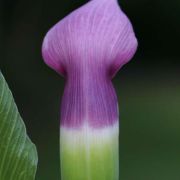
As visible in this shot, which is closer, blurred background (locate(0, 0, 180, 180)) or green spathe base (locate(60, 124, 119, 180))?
green spathe base (locate(60, 124, 119, 180))

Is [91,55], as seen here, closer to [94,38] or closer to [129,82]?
[94,38]

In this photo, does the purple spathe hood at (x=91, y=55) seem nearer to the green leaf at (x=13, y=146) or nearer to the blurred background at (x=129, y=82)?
the green leaf at (x=13, y=146)

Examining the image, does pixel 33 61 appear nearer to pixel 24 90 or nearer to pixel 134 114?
pixel 24 90

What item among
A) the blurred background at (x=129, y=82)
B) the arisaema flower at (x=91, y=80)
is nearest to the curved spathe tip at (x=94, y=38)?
the arisaema flower at (x=91, y=80)

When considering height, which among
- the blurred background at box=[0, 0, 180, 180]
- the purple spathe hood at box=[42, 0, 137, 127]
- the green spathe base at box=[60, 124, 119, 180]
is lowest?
the blurred background at box=[0, 0, 180, 180]

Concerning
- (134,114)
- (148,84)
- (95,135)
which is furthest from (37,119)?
(95,135)

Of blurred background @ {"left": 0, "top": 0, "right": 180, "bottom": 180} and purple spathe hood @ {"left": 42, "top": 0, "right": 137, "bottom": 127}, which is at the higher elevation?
purple spathe hood @ {"left": 42, "top": 0, "right": 137, "bottom": 127}

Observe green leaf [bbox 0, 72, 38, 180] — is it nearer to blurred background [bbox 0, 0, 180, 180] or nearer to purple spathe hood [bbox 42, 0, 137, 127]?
purple spathe hood [bbox 42, 0, 137, 127]

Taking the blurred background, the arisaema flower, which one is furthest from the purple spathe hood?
the blurred background
